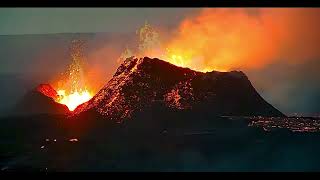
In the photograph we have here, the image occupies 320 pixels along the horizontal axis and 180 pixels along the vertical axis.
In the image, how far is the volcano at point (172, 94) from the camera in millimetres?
3980

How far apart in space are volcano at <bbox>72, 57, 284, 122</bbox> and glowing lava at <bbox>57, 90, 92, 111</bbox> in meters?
0.05

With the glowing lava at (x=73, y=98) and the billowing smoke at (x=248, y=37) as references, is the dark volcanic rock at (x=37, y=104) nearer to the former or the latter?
the glowing lava at (x=73, y=98)

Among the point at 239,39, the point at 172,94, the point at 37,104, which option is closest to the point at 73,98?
the point at 37,104

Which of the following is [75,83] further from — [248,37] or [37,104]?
[248,37]

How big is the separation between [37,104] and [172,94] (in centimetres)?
120

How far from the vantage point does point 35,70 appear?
397 cm

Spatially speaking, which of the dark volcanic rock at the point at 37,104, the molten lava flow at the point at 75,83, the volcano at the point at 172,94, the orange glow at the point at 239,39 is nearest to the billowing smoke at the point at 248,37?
the orange glow at the point at 239,39

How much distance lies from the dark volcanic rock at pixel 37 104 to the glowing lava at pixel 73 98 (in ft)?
0.26

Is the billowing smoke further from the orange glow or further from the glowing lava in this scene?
the glowing lava

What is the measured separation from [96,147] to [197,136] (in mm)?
882

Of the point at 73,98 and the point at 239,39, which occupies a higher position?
the point at 239,39

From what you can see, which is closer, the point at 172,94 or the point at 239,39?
the point at 239,39

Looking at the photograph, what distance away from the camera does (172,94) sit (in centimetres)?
414

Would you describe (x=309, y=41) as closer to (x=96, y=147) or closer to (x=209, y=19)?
(x=209, y=19)
